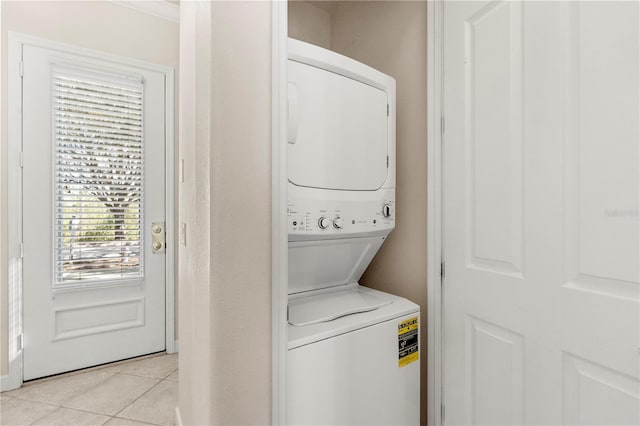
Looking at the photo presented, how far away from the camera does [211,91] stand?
952 millimetres

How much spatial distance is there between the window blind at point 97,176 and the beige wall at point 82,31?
0.22 metres

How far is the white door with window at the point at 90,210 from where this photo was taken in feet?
7.50

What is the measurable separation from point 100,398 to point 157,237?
41.8 inches

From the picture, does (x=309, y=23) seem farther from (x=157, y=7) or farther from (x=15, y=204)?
(x=15, y=204)

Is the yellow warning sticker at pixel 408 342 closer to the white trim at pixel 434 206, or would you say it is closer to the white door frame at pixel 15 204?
the white trim at pixel 434 206

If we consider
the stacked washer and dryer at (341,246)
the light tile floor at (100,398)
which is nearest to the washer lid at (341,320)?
the stacked washer and dryer at (341,246)

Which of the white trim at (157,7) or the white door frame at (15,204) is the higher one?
the white trim at (157,7)

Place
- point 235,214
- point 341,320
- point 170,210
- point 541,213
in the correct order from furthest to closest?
point 170,210
point 341,320
point 541,213
point 235,214

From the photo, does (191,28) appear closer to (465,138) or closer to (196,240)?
(196,240)

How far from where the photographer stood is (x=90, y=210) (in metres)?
2.45

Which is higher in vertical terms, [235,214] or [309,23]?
[309,23]

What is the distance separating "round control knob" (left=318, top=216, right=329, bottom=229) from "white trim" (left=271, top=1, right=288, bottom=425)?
28 cm

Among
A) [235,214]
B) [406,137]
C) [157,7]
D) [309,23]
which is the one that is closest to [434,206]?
[406,137]

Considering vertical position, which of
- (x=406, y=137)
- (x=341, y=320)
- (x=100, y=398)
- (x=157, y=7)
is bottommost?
(x=100, y=398)
